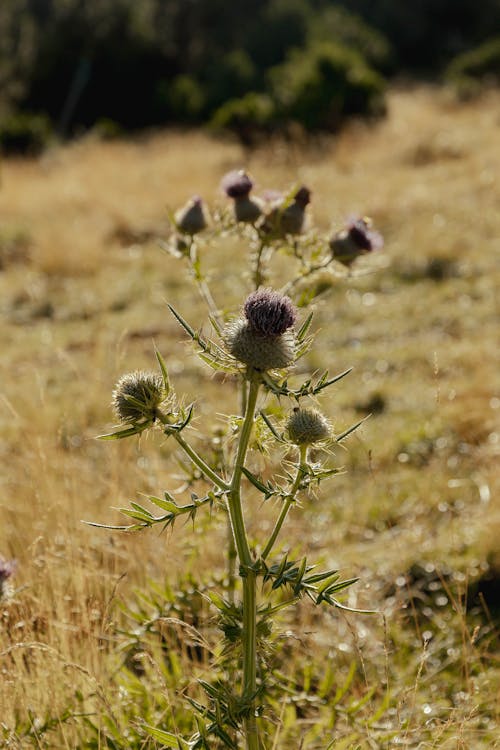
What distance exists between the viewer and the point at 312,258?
2.72 m

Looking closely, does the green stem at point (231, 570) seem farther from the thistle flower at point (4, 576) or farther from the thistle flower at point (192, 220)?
the thistle flower at point (192, 220)

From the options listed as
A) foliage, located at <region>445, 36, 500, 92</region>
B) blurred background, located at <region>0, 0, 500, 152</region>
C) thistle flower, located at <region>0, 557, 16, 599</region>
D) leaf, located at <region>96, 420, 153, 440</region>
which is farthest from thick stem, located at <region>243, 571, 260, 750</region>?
foliage, located at <region>445, 36, 500, 92</region>

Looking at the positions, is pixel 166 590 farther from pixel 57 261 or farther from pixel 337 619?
pixel 57 261

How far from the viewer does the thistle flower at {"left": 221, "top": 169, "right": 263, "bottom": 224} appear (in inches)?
108

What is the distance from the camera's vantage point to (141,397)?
1.95 metres

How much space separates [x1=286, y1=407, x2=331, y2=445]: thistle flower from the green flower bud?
0.17 metres

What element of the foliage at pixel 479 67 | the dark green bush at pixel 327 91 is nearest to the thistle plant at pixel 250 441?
the dark green bush at pixel 327 91

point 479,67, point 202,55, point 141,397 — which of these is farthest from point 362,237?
point 202,55

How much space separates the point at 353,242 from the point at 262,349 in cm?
100

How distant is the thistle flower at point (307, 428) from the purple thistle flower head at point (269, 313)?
23cm

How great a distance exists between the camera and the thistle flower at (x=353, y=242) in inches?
108

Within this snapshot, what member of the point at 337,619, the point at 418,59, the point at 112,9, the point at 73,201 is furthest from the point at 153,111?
the point at 337,619

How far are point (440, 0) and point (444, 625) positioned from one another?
27.0 m

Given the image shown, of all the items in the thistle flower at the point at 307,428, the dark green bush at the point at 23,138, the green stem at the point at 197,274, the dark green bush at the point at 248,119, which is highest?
the dark green bush at the point at 23,138
